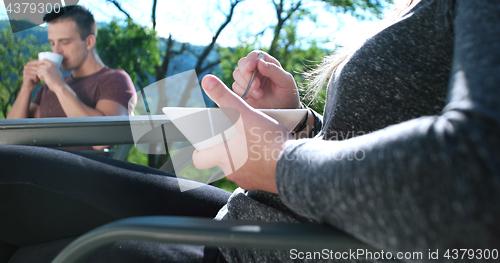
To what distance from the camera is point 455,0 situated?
43cm

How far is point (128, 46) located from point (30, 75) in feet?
7.46

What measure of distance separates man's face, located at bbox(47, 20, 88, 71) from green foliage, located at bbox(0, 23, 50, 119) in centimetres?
134

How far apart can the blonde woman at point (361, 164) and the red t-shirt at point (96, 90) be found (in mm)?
1500

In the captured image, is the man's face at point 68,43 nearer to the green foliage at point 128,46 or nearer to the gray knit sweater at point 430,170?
the green foliage at point 128,46

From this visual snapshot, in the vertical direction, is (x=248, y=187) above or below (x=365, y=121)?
below

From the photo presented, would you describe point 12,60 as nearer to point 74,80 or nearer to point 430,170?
point 74,80

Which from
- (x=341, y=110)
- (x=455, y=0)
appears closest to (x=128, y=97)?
(x=341, y=110)

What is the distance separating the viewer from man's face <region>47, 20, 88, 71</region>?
2430 millimetres

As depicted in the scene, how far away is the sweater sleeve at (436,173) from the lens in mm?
270

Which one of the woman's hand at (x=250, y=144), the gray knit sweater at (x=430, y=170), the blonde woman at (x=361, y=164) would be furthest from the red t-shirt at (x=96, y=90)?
the gray knit sweater at (x=430, y=170)

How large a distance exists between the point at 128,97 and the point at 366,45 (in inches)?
79.8

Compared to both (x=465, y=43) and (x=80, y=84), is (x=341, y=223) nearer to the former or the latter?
(x=465, y=43)

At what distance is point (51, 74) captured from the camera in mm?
2115

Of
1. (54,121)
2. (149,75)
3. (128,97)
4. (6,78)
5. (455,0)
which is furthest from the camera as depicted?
(149,75)
